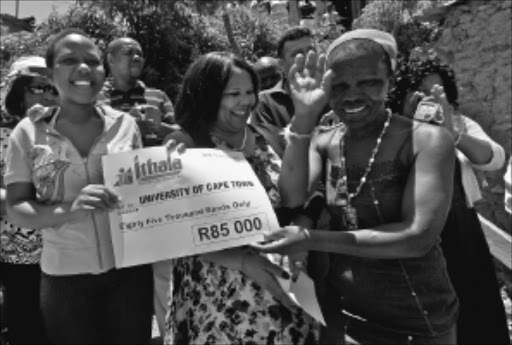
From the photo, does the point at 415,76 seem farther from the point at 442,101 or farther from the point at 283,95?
the point at 283,95

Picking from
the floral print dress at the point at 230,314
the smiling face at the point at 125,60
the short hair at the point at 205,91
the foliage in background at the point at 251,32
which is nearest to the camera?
the floral print dress at the point at 230,314

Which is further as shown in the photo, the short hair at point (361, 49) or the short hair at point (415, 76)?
the short hair at point (415, 76)

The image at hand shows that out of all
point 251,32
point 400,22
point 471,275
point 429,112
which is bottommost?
point 471,275

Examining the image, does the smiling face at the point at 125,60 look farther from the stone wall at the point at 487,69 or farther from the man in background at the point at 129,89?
the stone wall at the point at 487,69

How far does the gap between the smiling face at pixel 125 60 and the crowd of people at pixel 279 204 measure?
1228 millimetres

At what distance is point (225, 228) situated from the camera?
1.80 m

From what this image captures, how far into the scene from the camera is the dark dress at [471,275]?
2752 millimetres

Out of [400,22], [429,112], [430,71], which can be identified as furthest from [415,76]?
[400,22]

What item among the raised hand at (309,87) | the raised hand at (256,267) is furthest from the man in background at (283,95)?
the raised hand at (256,267)

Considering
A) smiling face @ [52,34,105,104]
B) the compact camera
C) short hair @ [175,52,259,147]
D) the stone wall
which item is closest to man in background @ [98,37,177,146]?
smiling face @ [52,34,105,104]

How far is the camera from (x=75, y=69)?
2176 mm

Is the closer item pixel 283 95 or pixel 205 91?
pixel 205 91

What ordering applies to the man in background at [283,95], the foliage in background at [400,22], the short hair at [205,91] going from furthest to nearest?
the foliage in background at [400,22]
the man in background at [283,95]
the short hair at [205,91]

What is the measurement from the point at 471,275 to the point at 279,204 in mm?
1348
